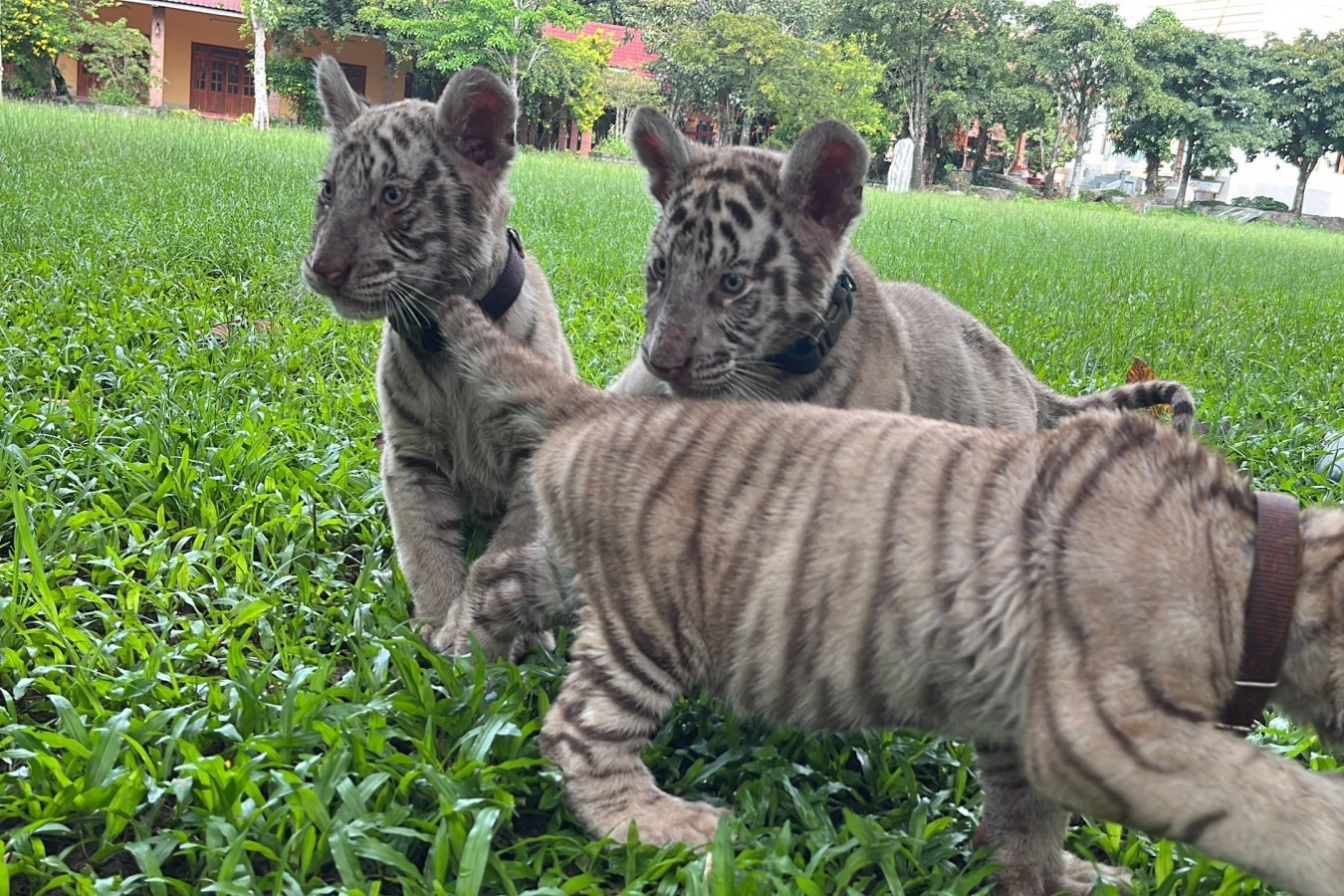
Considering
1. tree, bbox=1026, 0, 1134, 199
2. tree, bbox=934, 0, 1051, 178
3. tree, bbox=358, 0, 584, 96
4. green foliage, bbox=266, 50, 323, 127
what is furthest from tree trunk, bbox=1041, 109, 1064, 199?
green foliage, bbox=266, 50, 323, 127

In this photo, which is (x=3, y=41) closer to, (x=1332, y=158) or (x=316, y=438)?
(x=316, y=438)

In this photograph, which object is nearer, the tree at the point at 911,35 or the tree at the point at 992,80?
the tree at the point at 911,35

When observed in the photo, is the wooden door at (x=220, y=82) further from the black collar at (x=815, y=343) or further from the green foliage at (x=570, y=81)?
the black collar at (x=815, y=343)

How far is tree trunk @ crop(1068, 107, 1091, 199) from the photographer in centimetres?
4216

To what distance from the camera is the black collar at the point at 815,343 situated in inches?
157

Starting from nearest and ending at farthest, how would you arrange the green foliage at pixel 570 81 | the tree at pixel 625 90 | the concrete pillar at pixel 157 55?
the green foliage at pixel 570 81
the tree at pixel 625 90
the concrete pillar at pixel 157 55

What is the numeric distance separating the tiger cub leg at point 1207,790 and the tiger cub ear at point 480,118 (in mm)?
2802

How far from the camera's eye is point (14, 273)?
643 cm

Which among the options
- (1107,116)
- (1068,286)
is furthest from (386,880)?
(1107,116)

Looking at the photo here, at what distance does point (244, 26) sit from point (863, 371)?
3403cm

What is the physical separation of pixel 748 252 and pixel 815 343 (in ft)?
1.26

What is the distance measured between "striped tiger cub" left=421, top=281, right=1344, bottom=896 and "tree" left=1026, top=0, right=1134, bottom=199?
41.3 meters

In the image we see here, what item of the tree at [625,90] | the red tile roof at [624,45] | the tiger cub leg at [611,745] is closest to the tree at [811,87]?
the tree at [625,90]

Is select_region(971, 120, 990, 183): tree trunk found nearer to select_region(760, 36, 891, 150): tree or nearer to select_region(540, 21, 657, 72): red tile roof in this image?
select_region(760, 36, 891, 150): tree
